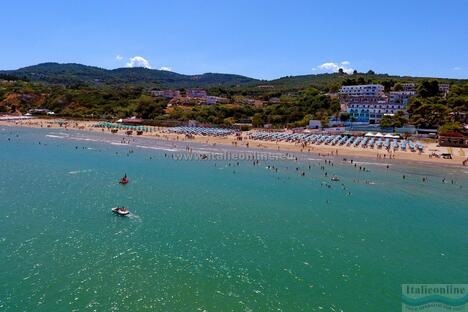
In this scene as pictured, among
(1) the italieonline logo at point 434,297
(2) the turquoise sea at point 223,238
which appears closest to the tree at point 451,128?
(2) the turquoise sea at point 223,238

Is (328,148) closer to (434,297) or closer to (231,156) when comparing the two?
(231,156)

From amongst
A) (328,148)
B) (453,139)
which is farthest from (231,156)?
(453,139)

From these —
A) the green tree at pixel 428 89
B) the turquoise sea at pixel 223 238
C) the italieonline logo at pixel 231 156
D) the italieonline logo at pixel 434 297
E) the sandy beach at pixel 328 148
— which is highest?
the green tree at pixel 428 89

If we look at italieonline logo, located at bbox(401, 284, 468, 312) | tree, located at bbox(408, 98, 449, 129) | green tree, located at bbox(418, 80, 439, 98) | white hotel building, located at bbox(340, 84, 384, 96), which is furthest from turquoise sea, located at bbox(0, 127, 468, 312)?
white hotel building, located at bbox(340, 84, 384, 96)

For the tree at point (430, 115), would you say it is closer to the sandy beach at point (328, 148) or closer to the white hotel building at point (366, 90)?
the sandy beach at point (328, 148)

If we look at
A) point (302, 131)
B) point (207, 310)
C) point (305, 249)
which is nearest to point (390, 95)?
point (302, 131)

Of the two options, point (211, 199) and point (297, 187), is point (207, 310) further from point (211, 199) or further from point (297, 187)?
point (297, 187)
